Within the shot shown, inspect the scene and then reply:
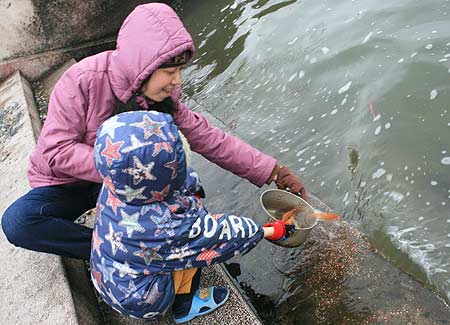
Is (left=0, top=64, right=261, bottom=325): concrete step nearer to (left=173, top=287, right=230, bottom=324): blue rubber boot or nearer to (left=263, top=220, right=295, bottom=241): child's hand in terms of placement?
(left=173, top=287, right=230, bottom=324): blue rubber boot

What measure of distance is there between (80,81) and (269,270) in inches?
62.0

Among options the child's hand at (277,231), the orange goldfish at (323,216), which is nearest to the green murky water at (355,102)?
the orange goldfish at (323,216)

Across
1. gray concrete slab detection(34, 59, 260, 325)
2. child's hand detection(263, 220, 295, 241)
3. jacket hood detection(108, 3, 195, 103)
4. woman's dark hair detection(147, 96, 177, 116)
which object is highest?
jacket hood detection(108, 3, 195, 103)

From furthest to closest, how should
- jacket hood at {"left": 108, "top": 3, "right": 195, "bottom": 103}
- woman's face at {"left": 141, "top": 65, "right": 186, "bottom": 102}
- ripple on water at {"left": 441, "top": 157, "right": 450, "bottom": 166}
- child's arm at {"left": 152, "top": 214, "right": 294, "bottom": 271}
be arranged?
ripple on water at {"left": 441, "top": 157, "right": 450, "bottom": 166}
woman's face at {"left": 141, "top": 65, "right": 186, "bottom": 102}
jacket hood at {"left": 108, "top": 3, "right": 195, "bottom": 103}
child's arm at {"left": 152, "top": 214, "right": 294, "bottom": 271}

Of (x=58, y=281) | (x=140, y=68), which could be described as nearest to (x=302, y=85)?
(x=140, y=68)

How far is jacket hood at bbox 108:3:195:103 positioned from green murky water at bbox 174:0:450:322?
1.45 meters

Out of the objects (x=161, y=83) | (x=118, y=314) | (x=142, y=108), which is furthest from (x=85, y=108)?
(x=118, y=314)

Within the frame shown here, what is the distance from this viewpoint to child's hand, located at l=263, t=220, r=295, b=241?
7.90 feet

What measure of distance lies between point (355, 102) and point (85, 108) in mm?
2574

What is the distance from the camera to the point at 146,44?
2240 millimetres

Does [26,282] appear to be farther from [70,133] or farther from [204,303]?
[204,303]

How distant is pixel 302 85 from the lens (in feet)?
15.5

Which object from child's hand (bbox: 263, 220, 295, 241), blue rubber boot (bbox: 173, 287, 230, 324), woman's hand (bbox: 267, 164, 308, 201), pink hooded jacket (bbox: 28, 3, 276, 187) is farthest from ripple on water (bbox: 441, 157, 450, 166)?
pink hooded jacket (bbox: 28, 3, 276, 187)

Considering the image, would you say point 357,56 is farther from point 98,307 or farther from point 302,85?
point 98,307
